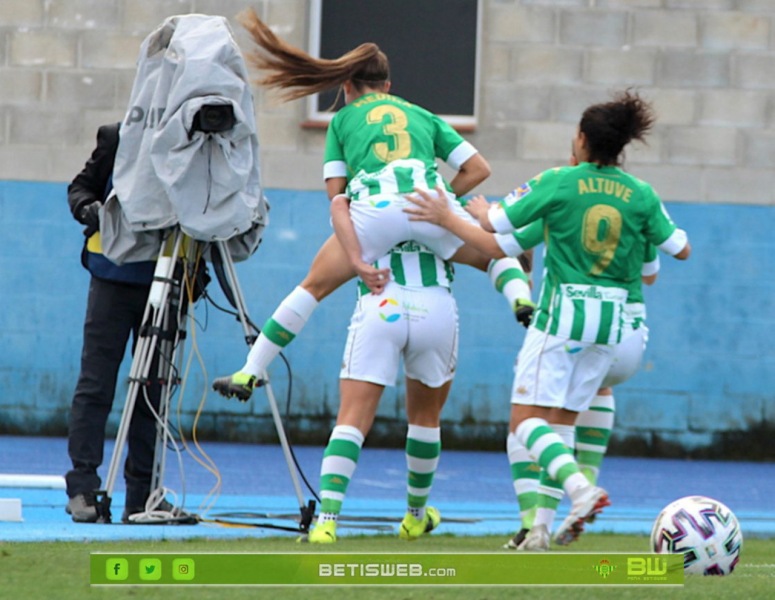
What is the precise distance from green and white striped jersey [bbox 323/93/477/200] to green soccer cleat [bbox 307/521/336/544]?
1.24m

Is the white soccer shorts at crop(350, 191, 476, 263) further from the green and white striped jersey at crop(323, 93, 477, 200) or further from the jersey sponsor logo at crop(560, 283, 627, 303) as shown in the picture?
the jersey sponsor logo at crop(560, 283, 627, 303)

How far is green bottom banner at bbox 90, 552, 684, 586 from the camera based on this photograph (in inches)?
148

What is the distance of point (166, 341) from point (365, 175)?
4.09 ft

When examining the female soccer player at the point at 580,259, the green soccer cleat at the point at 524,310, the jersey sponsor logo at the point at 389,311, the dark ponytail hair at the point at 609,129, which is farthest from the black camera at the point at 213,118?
the dark ponytail hair at the point at 609,129

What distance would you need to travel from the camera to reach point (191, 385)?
11484 mm

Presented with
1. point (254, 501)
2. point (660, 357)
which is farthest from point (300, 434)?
point (254, 501)

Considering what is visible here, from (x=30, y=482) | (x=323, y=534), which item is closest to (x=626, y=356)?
(x=323, y=534)

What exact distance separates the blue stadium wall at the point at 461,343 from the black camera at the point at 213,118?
5190mm

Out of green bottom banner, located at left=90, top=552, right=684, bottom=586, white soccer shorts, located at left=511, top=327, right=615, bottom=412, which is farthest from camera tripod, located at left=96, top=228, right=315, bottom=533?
green bottom banner, located at left=90, top=552, right=684, bottom=586

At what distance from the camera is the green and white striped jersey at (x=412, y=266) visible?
5.80 m

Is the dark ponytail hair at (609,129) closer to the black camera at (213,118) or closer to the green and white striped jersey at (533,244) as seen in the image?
the green and white striped jersey at (533,244)

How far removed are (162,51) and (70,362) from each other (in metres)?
5.33

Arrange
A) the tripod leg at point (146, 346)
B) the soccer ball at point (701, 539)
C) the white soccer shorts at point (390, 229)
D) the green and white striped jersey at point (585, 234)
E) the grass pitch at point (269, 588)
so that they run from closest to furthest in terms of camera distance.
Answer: the grass pitch at point (269, 588) → the soccer ball at point (701, 539) → the green and white striped jersey at point (585, 234) → the white soccer shorts at point (390, 229) → the tripod leg at point (146, 346)

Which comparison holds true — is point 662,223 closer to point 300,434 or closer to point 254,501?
point 254,501
